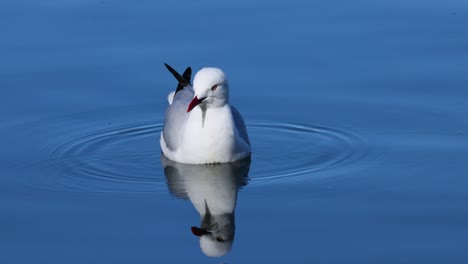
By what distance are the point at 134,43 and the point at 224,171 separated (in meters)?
3.53

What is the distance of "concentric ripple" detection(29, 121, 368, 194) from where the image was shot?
8.95 meters

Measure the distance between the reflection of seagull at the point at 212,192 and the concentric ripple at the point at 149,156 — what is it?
0.11 m

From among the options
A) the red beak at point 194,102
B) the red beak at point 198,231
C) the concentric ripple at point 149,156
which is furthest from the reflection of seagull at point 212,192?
the red beak at point 194,102

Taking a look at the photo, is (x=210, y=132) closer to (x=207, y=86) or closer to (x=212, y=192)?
(x=207, y=86)

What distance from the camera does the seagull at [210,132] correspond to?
933cm

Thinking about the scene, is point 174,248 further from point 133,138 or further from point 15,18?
point 15,18

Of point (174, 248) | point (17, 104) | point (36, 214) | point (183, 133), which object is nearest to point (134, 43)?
point (17, 104)

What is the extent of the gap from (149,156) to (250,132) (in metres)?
1.04

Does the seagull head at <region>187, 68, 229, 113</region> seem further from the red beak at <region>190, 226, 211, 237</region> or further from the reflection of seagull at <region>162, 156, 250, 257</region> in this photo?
the red beak at <region>190, 226, 211, 237</region>

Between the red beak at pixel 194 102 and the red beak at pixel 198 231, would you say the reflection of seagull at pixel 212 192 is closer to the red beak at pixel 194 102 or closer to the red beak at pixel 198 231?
the red beak at pixel 198 231

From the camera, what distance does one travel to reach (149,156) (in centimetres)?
977

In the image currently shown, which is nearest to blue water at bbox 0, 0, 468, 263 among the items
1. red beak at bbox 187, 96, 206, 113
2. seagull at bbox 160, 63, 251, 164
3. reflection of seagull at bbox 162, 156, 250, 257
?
reflection of seagull at bbox 162, 156, 250, 257

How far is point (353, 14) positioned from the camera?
43.6 ft

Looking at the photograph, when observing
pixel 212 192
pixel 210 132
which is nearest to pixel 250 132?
pixel 210 132
